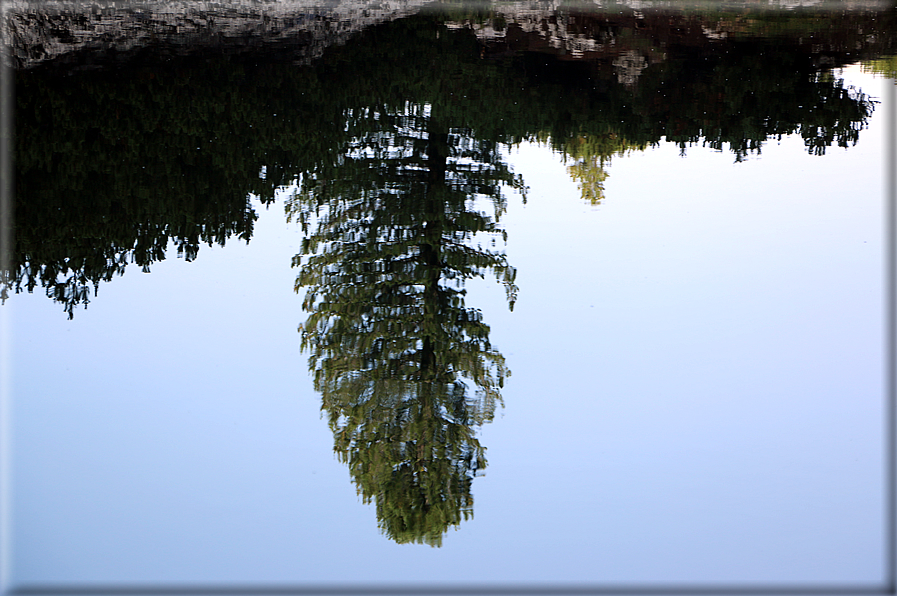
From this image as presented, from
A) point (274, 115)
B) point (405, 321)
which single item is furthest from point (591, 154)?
point (274, 115)

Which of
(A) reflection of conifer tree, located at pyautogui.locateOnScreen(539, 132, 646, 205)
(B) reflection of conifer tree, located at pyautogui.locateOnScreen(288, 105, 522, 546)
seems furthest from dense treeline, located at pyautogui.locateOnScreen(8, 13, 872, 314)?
(B) reflection of conifer tree, located at pyautogui.locateOnScreen(288, 105, 522, 546)

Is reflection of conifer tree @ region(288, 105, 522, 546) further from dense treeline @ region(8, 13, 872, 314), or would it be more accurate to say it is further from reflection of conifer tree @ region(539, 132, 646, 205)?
dense treeline @ region(8, 13, 872, 314)

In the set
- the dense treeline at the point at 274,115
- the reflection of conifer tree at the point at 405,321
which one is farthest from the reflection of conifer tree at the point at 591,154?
the reflection of conifer tree at the point at 405,321

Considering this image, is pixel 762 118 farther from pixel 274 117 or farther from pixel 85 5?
pixel 85 5

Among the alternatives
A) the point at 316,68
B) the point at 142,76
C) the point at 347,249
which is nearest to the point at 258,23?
the point at 316,68

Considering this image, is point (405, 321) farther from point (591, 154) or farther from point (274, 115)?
point (274, 115)

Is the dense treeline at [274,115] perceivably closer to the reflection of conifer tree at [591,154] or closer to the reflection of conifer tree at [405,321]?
the reflection of conifer tree at [591,154]

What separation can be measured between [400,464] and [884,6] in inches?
678

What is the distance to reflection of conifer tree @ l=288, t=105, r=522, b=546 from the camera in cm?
598

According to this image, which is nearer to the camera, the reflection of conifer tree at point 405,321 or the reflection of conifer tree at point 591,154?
the reflection of conifer tree at point 405,321

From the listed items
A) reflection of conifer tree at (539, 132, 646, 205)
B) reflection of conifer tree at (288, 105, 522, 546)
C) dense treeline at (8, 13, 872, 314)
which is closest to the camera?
reflection of conifer tree at (288, 105, 522, 546)

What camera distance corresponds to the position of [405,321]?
24.5 ft

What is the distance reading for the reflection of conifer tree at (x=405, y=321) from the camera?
5.98 meters

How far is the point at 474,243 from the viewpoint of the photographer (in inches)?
339
